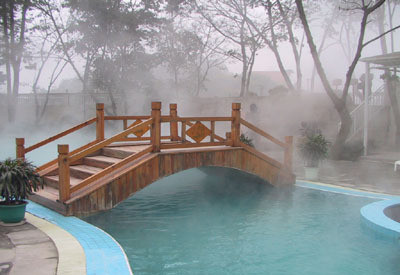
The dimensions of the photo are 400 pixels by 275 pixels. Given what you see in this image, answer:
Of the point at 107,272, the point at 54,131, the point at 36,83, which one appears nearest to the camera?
the point at 107,272

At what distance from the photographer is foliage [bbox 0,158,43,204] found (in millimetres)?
4770

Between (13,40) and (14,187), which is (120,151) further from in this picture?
(13,40)

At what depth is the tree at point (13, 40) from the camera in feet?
65.3

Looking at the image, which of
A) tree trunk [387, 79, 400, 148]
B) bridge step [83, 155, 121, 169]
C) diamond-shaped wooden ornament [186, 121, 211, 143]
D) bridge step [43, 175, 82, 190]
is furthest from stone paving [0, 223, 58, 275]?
tree trunk [387, 79, 400, 148]

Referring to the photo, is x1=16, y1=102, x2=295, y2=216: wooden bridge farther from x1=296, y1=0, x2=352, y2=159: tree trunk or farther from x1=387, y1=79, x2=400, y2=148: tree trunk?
x1=387, y1=79, x2=400, y2=148: tree trunk

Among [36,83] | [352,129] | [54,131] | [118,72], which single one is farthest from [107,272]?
[36,83]

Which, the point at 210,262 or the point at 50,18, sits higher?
the point at 50,18

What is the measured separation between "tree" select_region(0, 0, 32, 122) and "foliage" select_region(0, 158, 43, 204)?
1755 cm

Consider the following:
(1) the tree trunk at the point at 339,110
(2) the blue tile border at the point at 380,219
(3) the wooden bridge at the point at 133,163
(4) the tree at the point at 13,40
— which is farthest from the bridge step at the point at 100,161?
(4) the tree at the point at 13,40

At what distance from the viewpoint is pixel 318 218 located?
21.3 ft

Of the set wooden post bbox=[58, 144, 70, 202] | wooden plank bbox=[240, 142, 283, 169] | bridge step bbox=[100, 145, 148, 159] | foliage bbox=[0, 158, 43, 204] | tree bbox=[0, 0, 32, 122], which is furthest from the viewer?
tree bbox=[0, 0, 32, 122]

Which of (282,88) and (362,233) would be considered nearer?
(362,233)

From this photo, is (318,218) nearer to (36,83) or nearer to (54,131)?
(54,131)

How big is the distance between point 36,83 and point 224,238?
21257mm
